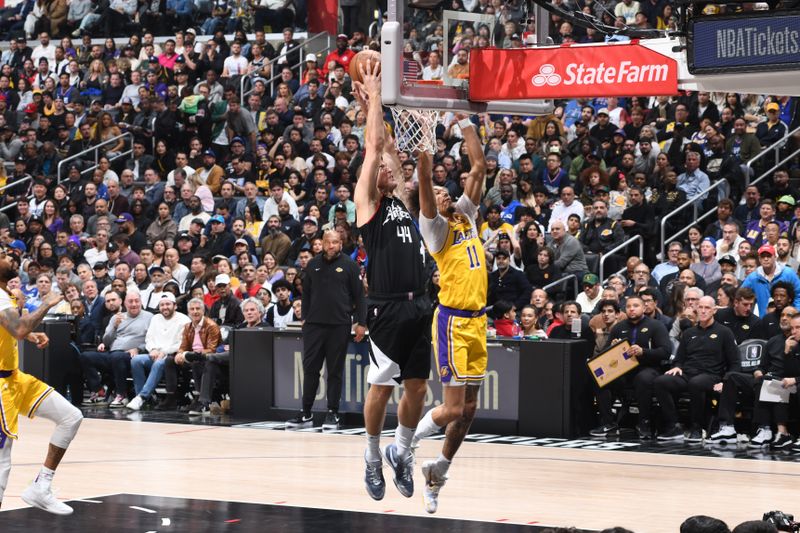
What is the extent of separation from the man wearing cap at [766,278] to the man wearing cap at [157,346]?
655 centimetres

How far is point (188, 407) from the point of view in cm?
1659

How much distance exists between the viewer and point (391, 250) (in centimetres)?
887

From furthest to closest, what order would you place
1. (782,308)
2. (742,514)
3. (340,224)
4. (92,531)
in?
(340,224)
(782,308)
(742,514)
(92,531)

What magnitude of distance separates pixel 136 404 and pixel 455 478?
19.7 ft

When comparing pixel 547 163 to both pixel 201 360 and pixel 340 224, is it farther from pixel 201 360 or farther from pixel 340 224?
pixel 201 360

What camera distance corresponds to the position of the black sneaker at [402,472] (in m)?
8.91

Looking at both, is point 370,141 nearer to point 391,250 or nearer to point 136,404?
point 391,250

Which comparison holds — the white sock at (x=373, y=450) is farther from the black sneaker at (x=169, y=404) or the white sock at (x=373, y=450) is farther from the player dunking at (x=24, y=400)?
the black sneaker at (x=169, y=404)

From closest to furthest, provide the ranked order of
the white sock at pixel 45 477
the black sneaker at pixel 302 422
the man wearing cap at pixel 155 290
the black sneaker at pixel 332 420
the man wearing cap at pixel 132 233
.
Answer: the white sock at pixel 45 477, the black sneaker at pixel 332 420, the black sneaker at pixel 302 422, the man wearing cap at pixel 155 290, the man wearing cap at pixel 132 233

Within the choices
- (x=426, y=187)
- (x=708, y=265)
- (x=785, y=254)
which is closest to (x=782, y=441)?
(x=785, y=254)

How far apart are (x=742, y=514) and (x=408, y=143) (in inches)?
143

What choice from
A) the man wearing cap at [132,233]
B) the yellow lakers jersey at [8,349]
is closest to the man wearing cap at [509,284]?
the man wearing cap at [132,233]

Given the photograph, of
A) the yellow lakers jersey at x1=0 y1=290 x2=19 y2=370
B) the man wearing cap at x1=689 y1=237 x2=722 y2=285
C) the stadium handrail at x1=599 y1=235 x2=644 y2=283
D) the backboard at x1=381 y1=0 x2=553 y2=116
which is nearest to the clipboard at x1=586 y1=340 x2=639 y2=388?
the man wearing cap at x1=689 y1=237 x2=722 y2=285

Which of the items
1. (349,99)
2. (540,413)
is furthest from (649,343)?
(349,99)
